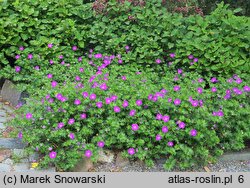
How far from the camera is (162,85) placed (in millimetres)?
4266

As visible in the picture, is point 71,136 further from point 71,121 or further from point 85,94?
point 85,94

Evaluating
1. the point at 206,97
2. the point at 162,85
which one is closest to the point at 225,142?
the point at 206,97

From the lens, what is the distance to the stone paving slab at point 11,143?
379cm

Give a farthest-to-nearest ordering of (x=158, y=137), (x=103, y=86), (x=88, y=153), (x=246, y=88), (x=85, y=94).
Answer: (x=246, y=88) → (x=103, y=86) → (x=85, y=94) → (x=158, y=137) → (x=88, y=153)

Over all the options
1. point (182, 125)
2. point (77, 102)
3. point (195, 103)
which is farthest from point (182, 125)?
point (77, 102)

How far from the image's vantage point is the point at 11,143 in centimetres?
386

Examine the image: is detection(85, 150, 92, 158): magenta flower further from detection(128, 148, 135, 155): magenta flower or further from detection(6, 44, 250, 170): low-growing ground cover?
detection(128, 148, 135, 155): magenta flower

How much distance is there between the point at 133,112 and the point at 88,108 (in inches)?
16.0

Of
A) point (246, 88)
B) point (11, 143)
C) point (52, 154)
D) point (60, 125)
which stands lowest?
point (11, 143)

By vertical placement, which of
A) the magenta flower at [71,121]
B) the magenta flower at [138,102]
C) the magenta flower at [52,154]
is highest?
the magenta flower at [138,102]

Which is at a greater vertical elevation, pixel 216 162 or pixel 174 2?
pixel 174 2

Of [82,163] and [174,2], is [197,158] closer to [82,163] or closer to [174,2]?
[82,163]

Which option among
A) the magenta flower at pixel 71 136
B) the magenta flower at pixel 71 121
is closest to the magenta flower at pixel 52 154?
the magenta flower at pixel 71 136

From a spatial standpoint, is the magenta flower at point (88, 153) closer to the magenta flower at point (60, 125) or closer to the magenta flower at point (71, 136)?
the magenta flower at point (71, 136)
